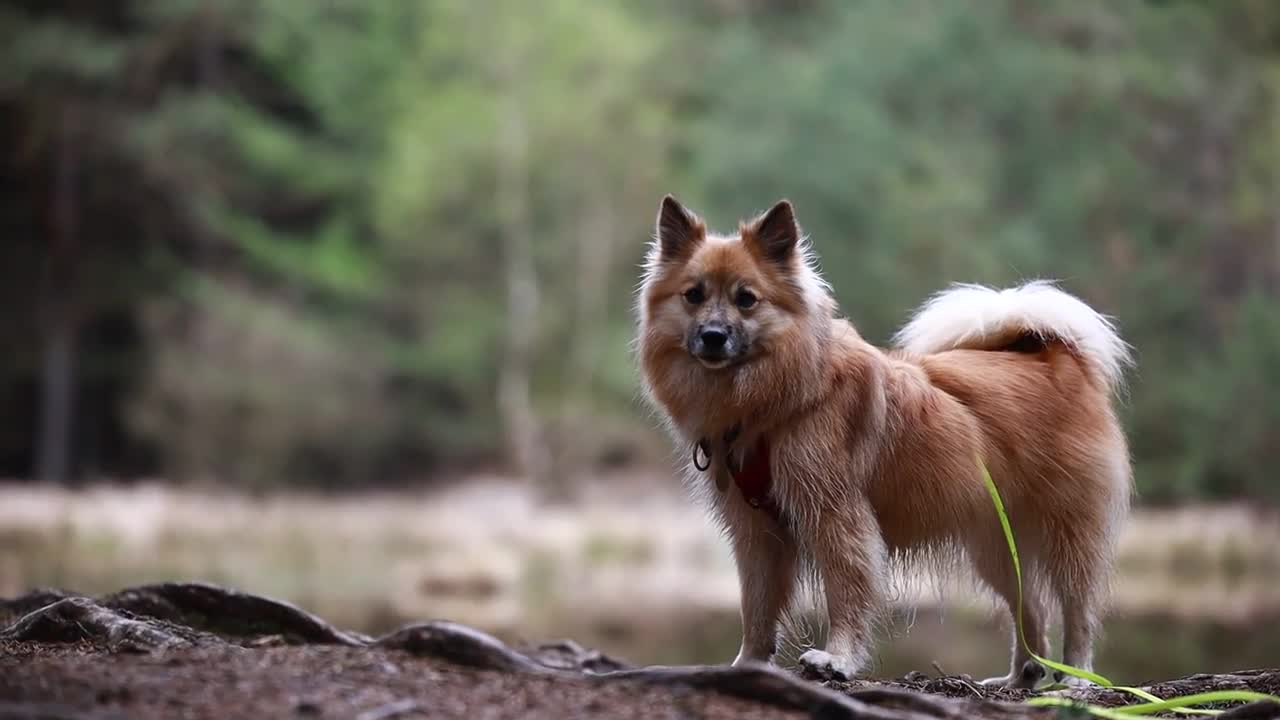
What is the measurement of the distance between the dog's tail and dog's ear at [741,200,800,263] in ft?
3.38

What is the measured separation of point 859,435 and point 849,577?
1.57ft

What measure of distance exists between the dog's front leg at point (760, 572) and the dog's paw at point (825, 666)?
15.1 inches

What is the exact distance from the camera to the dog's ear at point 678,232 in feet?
14.5

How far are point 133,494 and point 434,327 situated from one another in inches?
242

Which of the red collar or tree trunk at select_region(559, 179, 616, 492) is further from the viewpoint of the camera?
tree trunk at select_region(559, 179, 616, 492)

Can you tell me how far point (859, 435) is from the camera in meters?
4.27

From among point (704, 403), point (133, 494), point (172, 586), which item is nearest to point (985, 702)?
point (704, 403)

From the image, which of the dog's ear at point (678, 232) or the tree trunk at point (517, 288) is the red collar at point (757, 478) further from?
the tree trunk at point (517, 288)

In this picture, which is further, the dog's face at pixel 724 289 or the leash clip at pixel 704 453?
the leash clip at pixel 704 453

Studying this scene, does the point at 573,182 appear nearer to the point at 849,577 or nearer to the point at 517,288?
the point at 517,288

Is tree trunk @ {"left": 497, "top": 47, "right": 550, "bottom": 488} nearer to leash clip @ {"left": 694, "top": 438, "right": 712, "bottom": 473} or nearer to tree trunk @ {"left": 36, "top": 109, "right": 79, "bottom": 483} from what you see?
tree trunk @ {"left": 36, "top": 109, "right": 79, "bottom": 483}

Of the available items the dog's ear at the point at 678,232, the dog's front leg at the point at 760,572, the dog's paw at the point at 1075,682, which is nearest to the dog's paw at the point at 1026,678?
the dog's paw at the point at 1075,682

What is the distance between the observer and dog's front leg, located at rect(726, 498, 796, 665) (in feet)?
14.3

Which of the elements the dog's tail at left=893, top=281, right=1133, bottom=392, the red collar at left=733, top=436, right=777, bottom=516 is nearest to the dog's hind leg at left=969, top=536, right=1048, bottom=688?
the dog's tail at left=893, top=281, right=1133, bottom=392
